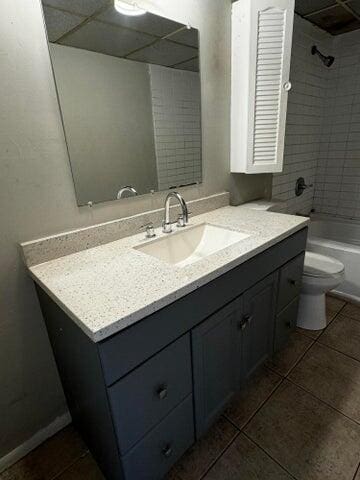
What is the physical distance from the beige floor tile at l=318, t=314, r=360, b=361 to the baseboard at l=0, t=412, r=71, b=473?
1517 millimetres

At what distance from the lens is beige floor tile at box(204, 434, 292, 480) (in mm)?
1015

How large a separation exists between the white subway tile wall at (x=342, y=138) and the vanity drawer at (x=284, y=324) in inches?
62.0

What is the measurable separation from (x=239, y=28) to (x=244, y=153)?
63cm

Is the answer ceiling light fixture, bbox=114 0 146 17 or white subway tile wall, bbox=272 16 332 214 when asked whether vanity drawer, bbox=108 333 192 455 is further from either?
white subway tile wall, bbox=272 16 332 214

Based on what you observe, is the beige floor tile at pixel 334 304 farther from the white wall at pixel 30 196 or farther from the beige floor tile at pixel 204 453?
Result: the white wall at pixel 30 196

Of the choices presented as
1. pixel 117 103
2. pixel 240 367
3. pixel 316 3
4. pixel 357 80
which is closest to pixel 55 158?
pixel 117 103

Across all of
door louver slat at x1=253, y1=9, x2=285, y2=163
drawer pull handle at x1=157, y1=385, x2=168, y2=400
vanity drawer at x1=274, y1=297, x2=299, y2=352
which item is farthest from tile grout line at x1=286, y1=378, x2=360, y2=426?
door louver slat at x1=253, y1=9, x2=285, y2=163

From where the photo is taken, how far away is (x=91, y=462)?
3.62 ft

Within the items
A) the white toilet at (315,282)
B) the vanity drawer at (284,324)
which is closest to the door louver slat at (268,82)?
the white toilet at (315,282)

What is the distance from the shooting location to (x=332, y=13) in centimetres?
187

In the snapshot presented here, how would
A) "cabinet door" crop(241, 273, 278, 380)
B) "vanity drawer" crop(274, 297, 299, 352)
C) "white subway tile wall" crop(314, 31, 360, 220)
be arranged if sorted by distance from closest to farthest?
"cabinet door" crop(241, 273, 278, 380), "vanity drawer" crop(274, 297, 299, 352), "white subway tile wall" crop(314, 31, 360, 220)

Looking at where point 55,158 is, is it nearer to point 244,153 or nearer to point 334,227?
point 244,153

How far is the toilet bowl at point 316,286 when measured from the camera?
1.58 m

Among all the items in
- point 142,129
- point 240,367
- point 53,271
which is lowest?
point 240,367
